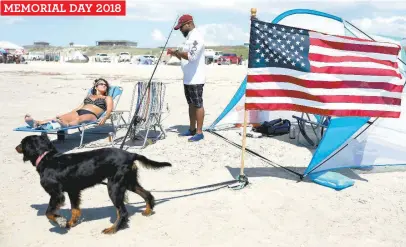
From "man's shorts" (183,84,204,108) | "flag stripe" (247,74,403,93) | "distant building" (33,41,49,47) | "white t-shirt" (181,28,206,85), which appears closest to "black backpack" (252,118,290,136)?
"man's shorts" (183,84,204,108)

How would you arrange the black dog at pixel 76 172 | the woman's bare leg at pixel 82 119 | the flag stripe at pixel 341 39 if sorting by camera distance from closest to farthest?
the black dog at pixel 76 172 < the flag stripe at pixel 341 39 < the woman's bare leg at pixel 82 119

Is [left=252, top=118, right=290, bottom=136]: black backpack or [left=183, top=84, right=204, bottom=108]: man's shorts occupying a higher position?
[left=183, top=84, right=204, bottom=108]: man's shorts

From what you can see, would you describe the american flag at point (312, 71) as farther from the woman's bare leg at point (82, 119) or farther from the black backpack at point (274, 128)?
the woman's bare leg at point (82, 119)

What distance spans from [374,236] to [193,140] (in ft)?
13.8

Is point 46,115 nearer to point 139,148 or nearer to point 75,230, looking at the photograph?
point 139,148

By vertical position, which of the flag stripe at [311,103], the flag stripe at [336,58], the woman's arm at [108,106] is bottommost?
the woman's arm at [108,106]

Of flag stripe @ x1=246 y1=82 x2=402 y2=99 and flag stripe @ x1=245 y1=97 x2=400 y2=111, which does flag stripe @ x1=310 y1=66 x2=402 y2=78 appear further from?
flag stripe @ x1=245 y1=97 x2=400 y2=111

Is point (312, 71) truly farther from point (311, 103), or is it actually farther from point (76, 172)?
point (76, 172)

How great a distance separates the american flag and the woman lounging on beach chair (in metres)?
3.35

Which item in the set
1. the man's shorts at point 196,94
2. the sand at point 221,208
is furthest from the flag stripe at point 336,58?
the man's shorts at point 196,94

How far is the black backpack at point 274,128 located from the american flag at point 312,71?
307cm

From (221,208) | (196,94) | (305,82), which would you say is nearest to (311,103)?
(305,82)

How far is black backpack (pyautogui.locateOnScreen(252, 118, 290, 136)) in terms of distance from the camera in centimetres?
880

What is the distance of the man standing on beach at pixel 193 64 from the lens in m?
7.74
